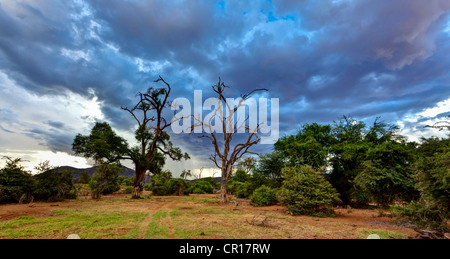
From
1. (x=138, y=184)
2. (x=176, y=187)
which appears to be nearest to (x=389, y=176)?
A: (x=138, y=184)

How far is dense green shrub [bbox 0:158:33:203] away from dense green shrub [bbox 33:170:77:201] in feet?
1.81

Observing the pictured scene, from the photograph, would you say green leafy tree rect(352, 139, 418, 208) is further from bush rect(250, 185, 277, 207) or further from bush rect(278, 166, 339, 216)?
bush rect(250, 185, 277, 207)

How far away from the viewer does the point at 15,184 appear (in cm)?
1689

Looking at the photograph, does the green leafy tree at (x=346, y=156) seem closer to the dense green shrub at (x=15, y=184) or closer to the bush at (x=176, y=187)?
the bush at (x=176, y=187)

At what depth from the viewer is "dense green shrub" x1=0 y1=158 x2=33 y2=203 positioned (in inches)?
631

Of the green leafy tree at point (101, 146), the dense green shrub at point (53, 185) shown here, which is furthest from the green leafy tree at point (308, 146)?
the dense green shrub at point (53, 185)

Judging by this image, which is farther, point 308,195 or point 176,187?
point 176,187

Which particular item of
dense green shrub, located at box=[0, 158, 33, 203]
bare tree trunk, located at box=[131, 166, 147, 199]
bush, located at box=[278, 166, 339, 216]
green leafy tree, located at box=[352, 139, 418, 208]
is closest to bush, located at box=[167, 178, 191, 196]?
bare tree trunk, located at box=[131, 166, 147, 199]

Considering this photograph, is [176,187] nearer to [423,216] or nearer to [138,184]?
[138,184]

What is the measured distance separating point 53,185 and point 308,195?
21216 mm

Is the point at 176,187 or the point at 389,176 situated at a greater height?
the point at 389,176

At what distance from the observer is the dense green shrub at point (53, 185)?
17.9 m
